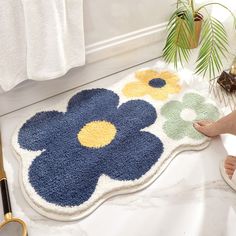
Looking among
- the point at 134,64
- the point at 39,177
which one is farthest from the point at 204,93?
the point at 39,177

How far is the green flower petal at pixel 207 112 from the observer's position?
1485 mm

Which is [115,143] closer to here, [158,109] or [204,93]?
[158,109]

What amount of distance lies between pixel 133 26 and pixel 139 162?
0.80 m

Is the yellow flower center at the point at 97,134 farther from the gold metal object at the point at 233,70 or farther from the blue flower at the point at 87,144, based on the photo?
the gold metal object at the point at 233,70

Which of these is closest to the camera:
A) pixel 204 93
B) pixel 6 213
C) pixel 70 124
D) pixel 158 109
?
pixel 6 213

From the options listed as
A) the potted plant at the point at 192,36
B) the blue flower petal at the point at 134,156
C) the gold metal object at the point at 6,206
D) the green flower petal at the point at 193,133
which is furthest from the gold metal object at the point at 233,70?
the gold metal object at the point at 6,206

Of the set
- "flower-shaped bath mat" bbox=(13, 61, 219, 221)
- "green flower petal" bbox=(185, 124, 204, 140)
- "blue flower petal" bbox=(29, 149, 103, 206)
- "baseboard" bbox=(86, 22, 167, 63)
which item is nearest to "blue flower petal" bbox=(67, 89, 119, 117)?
"flower-shaped bath mat" bbox=(13, 61, 219, 221)

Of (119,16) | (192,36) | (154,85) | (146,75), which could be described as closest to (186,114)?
(154,85)

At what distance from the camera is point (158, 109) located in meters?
1.53

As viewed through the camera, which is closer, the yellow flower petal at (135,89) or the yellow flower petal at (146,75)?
the yellow flower petal at (135,89)

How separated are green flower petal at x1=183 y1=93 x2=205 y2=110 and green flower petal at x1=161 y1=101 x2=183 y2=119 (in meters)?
0.04

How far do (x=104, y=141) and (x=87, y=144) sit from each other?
8 cm

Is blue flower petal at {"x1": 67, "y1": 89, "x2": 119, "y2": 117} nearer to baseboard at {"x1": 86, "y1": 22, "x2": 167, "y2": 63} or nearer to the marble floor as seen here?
baseboard at {"x1": 86, "y1": 22, "x2": 167, "y2": 63}

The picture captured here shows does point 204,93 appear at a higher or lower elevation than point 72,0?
lower
